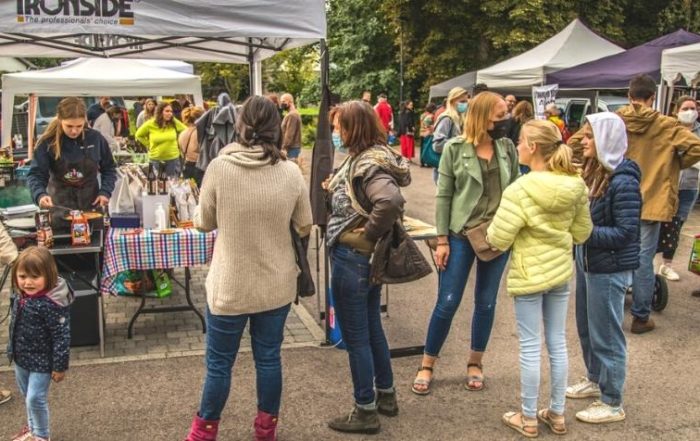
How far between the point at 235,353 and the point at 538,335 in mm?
1611

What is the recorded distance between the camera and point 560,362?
12.7 ft

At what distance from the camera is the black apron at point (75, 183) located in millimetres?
5378

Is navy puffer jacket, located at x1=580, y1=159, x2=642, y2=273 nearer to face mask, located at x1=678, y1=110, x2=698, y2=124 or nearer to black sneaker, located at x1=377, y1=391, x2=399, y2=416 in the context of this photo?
black sneaker, located at x1=377, y1=391, x2=399, y2=416

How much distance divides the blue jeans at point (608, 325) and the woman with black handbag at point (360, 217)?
119 centimetres

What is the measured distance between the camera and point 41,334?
3.57m

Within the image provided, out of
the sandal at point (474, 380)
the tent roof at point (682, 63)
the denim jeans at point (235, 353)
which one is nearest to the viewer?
the denim jeans at point (235, 353)

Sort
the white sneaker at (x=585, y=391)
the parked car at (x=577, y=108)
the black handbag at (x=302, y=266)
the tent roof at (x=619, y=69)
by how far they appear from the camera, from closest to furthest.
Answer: the black handbag at (x=302, y=266) < the white sneaker at (x=585, y=391) < the tent roof at (x=619, y=69) < the parked car at (x=577, y=108)

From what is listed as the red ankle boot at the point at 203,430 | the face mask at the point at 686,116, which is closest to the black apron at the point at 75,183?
the red ankle boot at the point at 203,430

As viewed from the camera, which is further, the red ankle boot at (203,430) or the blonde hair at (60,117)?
the blonde hair at (60,117)

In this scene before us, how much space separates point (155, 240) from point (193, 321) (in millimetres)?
1041

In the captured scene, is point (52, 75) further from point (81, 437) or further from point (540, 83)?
point (81, 437)

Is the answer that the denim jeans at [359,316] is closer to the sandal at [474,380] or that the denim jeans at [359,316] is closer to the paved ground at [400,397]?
the paved ground at [400,397]

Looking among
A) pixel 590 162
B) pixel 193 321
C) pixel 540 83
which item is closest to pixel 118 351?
pixel 193 321

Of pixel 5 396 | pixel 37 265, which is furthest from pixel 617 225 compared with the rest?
pixel 5 396
